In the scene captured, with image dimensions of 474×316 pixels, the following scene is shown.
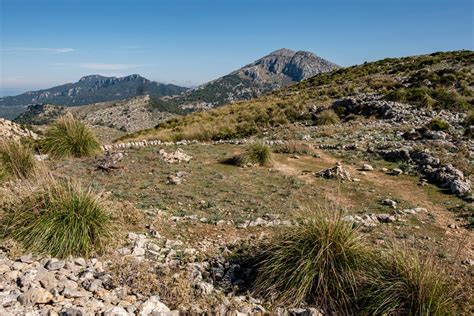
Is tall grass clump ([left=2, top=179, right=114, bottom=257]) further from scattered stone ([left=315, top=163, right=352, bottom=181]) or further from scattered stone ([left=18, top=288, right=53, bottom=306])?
scattered stone ([left=315, top=163, right=352, bottom=181])

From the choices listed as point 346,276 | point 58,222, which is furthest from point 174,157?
point 346,276

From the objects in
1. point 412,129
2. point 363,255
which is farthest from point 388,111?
point 363,255

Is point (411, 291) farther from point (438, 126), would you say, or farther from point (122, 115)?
point (122, 115)

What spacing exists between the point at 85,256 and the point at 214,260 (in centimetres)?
222

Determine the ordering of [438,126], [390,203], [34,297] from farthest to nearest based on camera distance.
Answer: [438,126], [390,203], [34,297]

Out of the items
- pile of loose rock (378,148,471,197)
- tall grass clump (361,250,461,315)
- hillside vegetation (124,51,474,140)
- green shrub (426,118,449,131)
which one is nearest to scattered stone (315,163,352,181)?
pile of loose rock (378,148,471,197)

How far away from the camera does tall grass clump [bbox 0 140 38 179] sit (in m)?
10.3

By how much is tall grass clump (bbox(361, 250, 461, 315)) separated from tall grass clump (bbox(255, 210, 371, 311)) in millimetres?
350

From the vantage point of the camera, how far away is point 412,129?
62.7 feet

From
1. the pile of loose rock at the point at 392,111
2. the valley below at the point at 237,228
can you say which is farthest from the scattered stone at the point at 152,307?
the pile of loose rock at the point at 392,111

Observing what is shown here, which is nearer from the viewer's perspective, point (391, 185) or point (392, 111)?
point (391, 185)

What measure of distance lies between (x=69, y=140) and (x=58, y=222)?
9.36 metres

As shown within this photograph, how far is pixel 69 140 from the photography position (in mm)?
14617

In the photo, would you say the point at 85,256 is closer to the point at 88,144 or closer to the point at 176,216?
the point at 176,216
